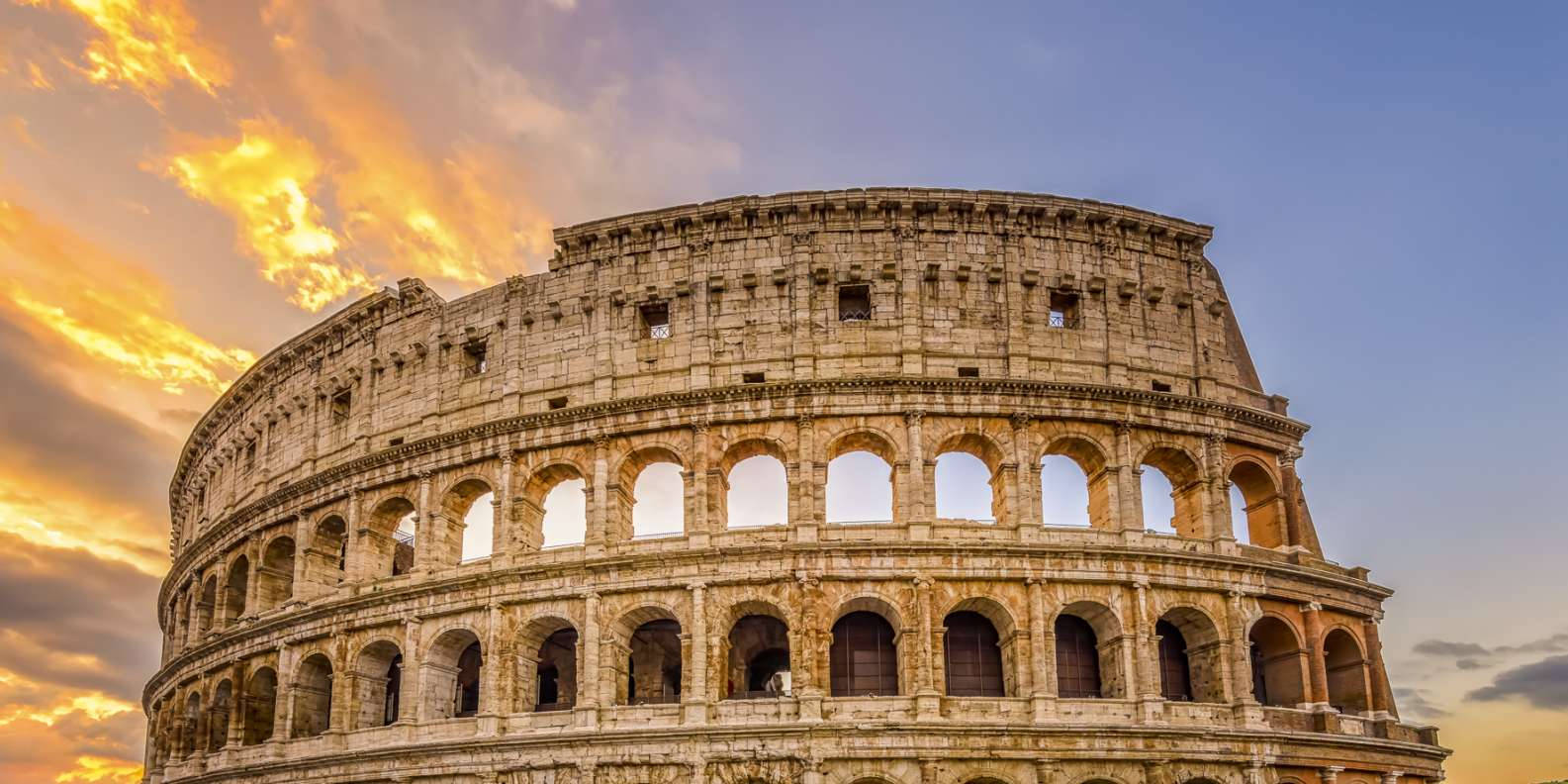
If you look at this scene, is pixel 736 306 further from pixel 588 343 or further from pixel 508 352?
pixel 508 352

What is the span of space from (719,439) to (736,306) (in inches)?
140

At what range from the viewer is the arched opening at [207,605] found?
4012cm

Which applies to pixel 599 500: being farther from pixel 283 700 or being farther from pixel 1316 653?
pixel 1316 653

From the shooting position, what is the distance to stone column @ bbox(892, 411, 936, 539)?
2953 centimetres

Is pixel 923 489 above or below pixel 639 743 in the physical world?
above

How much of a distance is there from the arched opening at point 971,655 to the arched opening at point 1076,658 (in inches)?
60.6

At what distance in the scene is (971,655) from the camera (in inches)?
1180

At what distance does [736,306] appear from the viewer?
32.4m

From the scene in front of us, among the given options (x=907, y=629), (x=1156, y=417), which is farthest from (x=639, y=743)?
(x=1156, y=417)

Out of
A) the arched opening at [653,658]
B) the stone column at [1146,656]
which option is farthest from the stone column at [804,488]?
the stone column at [1146,656]

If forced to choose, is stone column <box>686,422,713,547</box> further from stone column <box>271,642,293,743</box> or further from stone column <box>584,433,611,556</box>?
stone column <box>271,642,293,743</box>

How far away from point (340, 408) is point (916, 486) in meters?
17.8

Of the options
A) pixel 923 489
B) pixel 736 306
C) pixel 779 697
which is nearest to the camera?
pixel 779 697

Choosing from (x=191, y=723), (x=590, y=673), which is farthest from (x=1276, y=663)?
(x=191, y=723)
